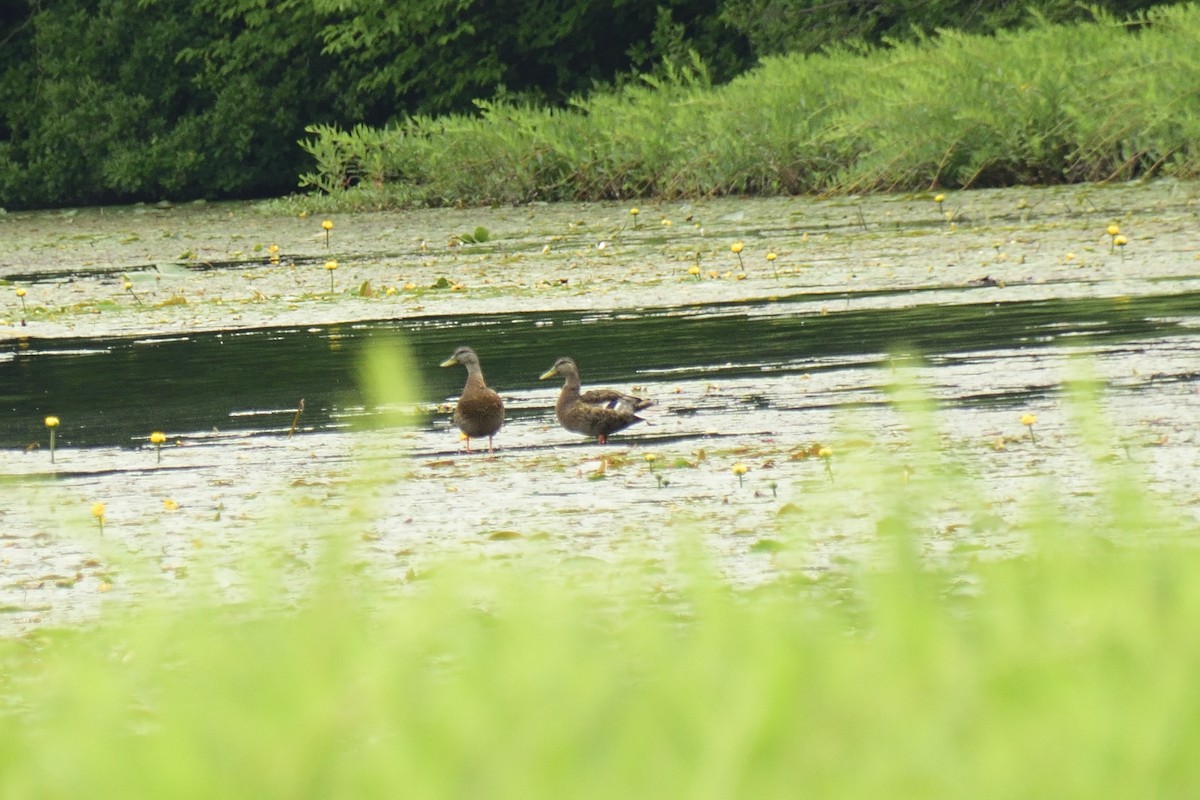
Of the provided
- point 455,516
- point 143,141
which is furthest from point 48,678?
point 143,141

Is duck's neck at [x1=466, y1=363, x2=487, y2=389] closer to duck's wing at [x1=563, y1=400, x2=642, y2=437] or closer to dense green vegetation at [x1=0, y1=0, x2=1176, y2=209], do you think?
duck's wing at [x1=563, y1=400, x2=642, y2=437]

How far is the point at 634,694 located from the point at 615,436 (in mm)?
5533

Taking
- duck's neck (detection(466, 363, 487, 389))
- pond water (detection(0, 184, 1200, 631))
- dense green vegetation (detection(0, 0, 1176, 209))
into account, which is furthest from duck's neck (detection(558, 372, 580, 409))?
dense green vegetation (detection(0, 0, 1176, 209))

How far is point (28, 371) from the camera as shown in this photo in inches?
415

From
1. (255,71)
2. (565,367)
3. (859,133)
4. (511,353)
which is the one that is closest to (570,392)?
(565,367)

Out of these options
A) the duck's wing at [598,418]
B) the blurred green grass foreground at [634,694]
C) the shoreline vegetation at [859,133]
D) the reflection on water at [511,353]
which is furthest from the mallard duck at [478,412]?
the shoreline vegetation at [859,133]

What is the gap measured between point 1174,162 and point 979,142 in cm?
199

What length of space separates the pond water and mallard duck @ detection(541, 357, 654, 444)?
10 cm

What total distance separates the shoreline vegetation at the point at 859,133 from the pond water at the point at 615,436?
271 inches

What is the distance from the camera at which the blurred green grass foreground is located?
1.84m

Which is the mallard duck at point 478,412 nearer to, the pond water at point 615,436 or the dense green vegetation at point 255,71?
the pond water at point 615,436

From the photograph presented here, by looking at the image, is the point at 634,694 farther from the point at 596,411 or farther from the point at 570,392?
the point at 570,392

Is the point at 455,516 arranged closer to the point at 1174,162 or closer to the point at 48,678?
the point at 48,678

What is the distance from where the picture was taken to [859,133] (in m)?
20.1
